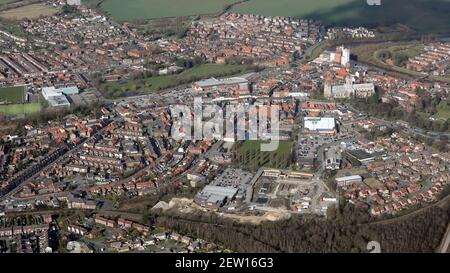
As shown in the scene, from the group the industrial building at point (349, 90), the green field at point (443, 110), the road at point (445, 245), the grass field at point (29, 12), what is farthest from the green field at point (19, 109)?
the road at point (445, 245)

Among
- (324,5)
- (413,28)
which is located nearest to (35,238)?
(413,28)

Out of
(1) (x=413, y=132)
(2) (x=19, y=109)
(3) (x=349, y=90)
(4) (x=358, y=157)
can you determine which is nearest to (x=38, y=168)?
(2) (x=19, y=109)

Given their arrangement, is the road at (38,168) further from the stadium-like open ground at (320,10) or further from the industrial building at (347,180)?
the stadium-like open ground at (320,10)

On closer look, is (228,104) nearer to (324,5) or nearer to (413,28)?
(413,28)

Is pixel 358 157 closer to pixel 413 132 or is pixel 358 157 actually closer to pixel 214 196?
pixel 413 132

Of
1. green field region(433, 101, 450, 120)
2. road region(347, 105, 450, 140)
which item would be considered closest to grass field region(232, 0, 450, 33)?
green field region(433, 101, 450, 120)
